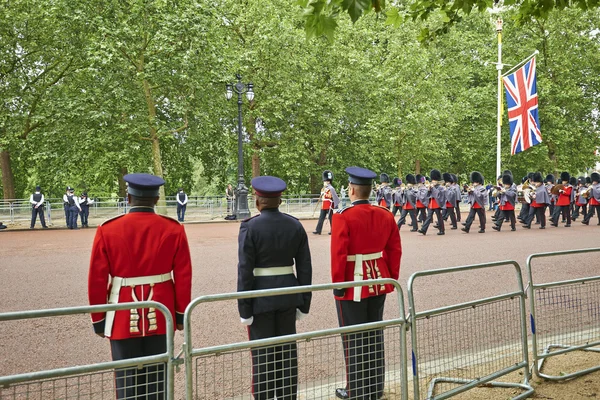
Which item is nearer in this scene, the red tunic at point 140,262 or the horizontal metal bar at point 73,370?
the horizontal metal bar at point 73,370

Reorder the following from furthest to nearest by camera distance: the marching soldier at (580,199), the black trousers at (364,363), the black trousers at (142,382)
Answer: the marching soldier at (580,199), the black trousers at (364,363), the black trousers at (142,382)

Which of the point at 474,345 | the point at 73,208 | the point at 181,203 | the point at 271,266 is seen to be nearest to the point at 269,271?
the point at 271,266

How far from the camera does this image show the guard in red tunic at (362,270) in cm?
369

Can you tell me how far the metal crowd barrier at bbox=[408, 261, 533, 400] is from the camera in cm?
410

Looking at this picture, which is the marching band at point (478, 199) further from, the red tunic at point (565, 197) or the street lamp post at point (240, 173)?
the street lamp post at point (240, 173)

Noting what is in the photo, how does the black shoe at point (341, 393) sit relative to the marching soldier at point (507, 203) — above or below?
below

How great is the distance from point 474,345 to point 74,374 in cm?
309

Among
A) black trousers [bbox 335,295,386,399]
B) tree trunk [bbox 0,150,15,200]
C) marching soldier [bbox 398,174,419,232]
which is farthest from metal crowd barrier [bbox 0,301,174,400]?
tree trunk [bbox 0,150,15,200]

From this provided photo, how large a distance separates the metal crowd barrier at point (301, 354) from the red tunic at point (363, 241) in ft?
1.53

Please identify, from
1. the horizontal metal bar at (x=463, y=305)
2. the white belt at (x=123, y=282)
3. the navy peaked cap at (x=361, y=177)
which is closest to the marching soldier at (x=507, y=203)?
the horizontal metal bar at (x=463, y=305)

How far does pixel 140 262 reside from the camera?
353cm

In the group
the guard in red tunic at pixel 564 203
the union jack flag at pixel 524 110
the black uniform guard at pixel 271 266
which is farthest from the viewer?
the union jack flag at pixel 524 110

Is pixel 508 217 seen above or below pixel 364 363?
below

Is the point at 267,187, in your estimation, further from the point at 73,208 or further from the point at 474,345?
the point at 73,208
